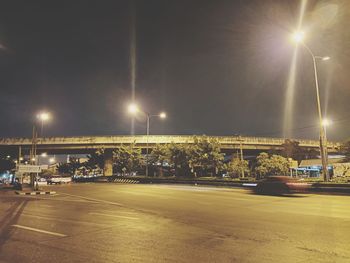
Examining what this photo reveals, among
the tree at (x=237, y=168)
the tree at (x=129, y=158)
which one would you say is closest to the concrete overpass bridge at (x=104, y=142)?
the tree at (x=129, y=158)

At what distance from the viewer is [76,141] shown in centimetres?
6975

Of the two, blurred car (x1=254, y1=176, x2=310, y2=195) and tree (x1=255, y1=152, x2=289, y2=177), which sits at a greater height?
tree (x1=255, y1=152, x2=289, y2=177)

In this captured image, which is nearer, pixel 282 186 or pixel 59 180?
pixel 282 186

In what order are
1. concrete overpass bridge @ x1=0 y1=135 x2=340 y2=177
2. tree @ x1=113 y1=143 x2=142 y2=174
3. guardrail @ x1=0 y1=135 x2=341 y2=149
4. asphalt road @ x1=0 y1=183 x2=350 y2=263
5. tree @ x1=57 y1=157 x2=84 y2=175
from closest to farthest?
asphalt road @ x1=0 y1=183 x2=350 y2=263
tree @ x1=113 y1=143 x2=142 y2=174
guardrail @ x1=0 y1=135 x2=341 y2=149
concrete overpass bridge @ x1=0 y1=135 x2=340 y2=177
tree @ x1=57 y1=157 x2=84 y2=175

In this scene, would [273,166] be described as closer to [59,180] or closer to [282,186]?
[282,186]

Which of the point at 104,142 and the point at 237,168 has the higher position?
the point at 104,142

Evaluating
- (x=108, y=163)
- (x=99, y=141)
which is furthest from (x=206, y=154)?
(x=108, y=163)

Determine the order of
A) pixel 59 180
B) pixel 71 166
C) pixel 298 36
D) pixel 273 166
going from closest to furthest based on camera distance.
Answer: pixel 298 36
pixel 59 180
pixel 273 166
pixel 71 166

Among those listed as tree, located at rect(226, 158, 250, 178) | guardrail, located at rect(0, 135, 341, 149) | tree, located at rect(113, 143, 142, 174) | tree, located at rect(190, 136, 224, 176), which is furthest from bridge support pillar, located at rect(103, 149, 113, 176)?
tree, located at rect(226, 158, 250, 178)

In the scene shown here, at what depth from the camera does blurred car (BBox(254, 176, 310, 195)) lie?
21.0 metres

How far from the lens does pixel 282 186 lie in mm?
21219

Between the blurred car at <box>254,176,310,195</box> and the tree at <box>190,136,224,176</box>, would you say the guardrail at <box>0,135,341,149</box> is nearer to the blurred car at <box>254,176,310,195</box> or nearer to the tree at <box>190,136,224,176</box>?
the tree at <box>190,136,224,176</box>

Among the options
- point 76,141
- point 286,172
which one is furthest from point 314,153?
point 76,141

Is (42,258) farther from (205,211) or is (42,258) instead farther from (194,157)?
(194,157)
